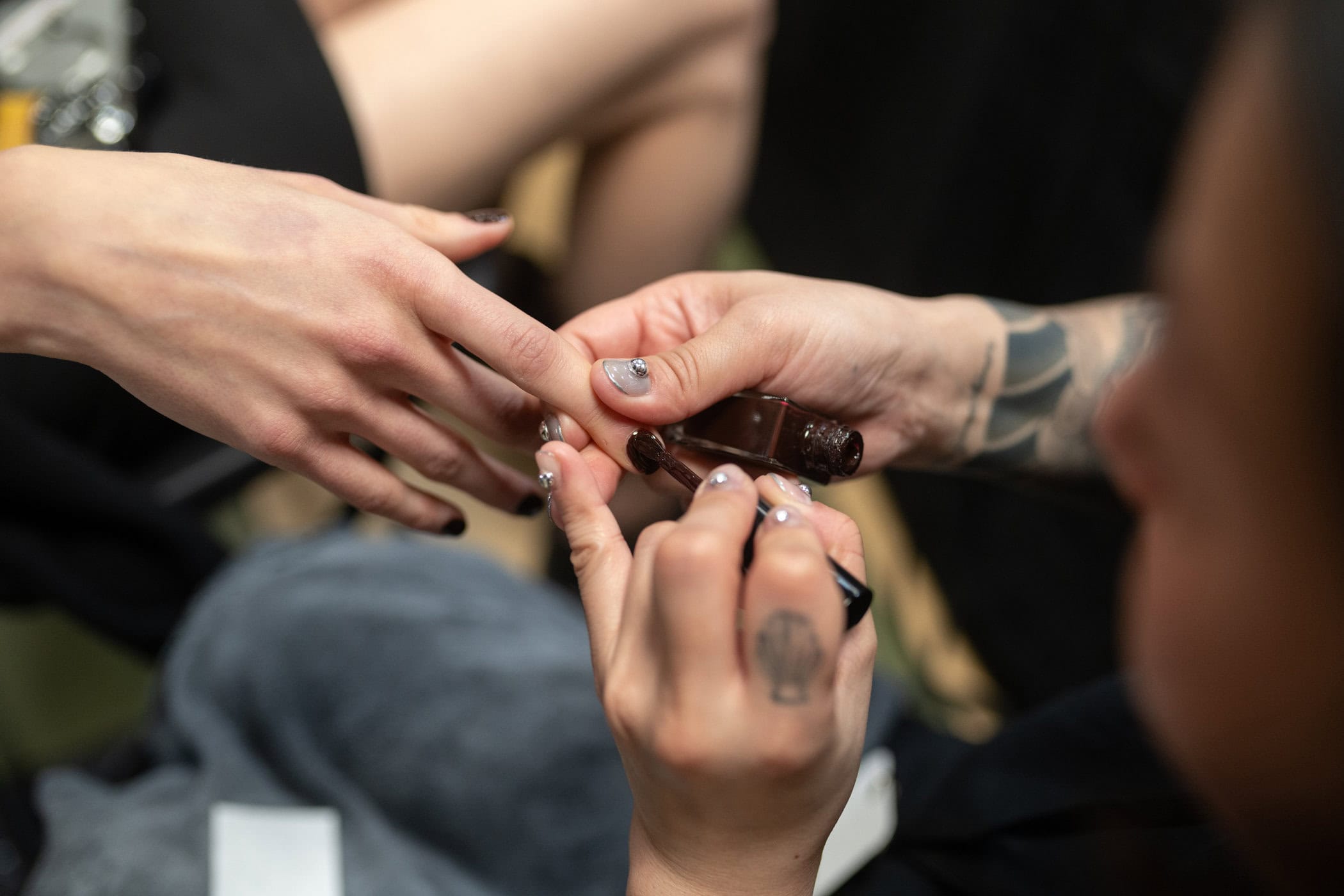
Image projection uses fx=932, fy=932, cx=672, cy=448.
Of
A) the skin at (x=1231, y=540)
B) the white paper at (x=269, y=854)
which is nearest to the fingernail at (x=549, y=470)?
the skin at (x=1231, y=540)

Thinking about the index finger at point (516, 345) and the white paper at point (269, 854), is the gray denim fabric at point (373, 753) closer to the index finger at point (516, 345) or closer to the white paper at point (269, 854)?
the white paper at point (269, 854)

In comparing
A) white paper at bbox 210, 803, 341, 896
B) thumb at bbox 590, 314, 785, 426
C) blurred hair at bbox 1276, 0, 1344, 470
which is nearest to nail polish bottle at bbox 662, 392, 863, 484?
thumb at bbox 590, 314, 785, 426

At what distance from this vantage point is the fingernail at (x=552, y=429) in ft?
2.05

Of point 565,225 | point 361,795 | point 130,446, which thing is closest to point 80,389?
point 130,446

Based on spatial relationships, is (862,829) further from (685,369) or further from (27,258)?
(27,258)

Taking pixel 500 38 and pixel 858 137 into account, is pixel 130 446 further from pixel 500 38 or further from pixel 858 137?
pixel 858 137

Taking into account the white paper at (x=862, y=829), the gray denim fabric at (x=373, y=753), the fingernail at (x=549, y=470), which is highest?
the fingernail at (x=549, y=470)

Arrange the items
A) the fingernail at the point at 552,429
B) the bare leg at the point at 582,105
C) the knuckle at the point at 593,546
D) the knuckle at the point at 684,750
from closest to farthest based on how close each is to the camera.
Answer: the knuckle at the point at 684,750 → the knuckle at the point at 593,546 → the fingernail at the point at 552,429 → the bare leg at the point at 582,105

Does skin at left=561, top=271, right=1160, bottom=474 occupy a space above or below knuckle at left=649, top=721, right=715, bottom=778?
above

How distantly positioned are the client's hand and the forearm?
0.37 meters

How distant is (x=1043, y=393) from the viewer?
835 mm

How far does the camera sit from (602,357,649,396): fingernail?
23.6 inches

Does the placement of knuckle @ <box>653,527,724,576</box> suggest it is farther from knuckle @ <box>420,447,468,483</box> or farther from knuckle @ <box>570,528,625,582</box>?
knuckle @ <box>420,447,468,483</box>

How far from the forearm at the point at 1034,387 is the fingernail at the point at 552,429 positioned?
0.37 metres
